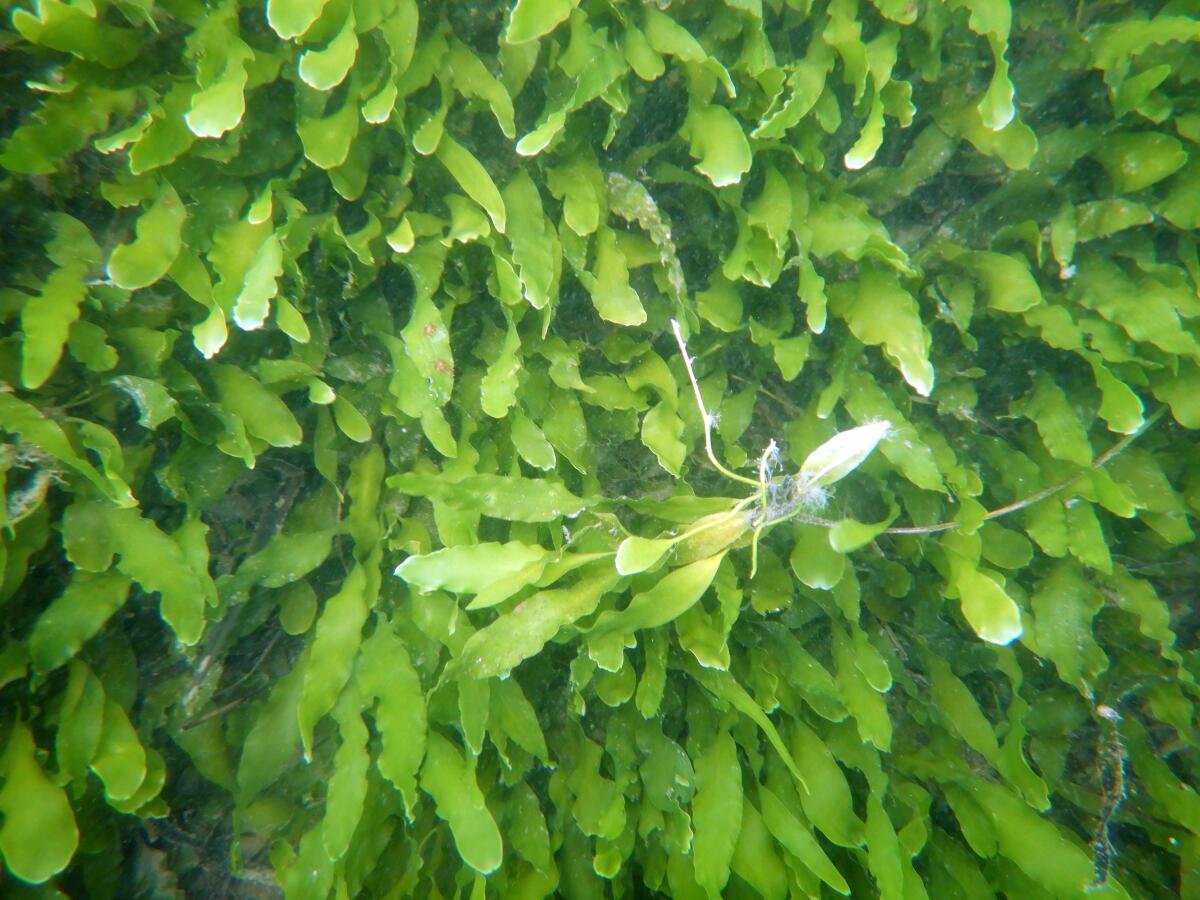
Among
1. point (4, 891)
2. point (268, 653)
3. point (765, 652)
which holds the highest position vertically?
point (765, 652)

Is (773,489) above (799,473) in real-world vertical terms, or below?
below

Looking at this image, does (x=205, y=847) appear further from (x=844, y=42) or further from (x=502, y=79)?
(x=844, y=42)

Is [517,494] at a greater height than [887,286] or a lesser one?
lesser

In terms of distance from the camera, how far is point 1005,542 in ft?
6.00

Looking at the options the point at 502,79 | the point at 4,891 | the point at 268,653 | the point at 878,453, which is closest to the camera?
the point at 4,891

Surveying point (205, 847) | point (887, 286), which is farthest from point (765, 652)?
point (205, 847)

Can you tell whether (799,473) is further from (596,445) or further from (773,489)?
(596,445)

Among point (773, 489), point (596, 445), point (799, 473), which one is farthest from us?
point (596, 445)

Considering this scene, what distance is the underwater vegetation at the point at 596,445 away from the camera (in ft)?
5.01

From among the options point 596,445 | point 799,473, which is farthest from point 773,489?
point 596,445

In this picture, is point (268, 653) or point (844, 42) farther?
point (268, 653)

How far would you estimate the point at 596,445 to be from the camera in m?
1.92

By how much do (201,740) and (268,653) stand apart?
0.29m

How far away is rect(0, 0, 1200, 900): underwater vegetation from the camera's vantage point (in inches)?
60.2
